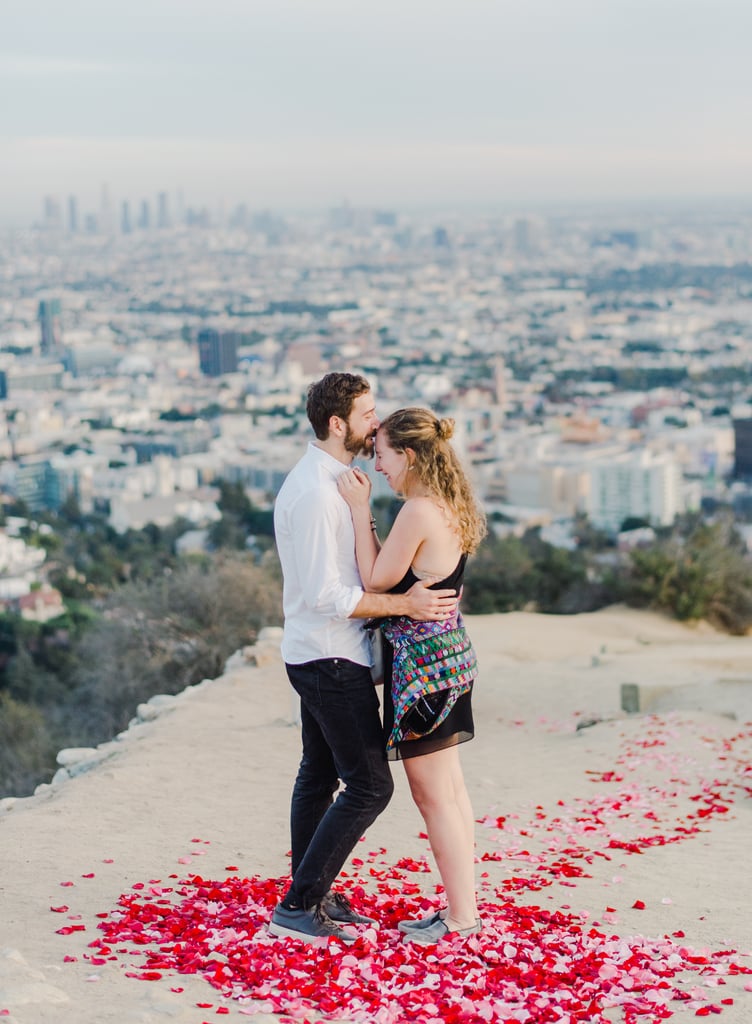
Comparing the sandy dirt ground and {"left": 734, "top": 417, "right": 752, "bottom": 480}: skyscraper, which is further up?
the sandy dirt ground

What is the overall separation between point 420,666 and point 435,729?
179 millimetres

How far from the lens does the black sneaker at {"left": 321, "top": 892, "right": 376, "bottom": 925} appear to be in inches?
152

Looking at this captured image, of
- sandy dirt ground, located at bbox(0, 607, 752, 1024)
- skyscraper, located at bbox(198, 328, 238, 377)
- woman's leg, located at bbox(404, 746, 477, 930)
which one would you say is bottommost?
skyscraper, located at bbox(198, 328, 238, 377)

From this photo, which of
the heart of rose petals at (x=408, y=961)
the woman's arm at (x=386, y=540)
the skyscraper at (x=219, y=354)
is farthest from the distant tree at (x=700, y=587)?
the skyscraper at (x=219, y=354)

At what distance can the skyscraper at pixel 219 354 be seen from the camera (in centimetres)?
10794

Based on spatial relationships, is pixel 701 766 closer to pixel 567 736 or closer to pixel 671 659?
pixel 567 736

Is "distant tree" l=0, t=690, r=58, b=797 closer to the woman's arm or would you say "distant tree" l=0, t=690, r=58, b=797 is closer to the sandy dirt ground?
the sandy dirt ground

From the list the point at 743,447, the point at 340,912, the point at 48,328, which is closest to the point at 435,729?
the point at 340,912

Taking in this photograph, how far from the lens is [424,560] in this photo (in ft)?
12.1

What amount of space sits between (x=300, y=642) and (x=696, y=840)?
2.72 meters

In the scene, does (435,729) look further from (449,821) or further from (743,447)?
(743,447)

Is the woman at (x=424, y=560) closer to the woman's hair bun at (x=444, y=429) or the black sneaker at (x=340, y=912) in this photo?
the woman's hair bun at (x=444, y=429)

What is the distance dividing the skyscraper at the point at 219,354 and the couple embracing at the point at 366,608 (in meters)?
105

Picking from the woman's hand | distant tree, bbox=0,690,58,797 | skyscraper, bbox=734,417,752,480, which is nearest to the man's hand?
the woman's hand
